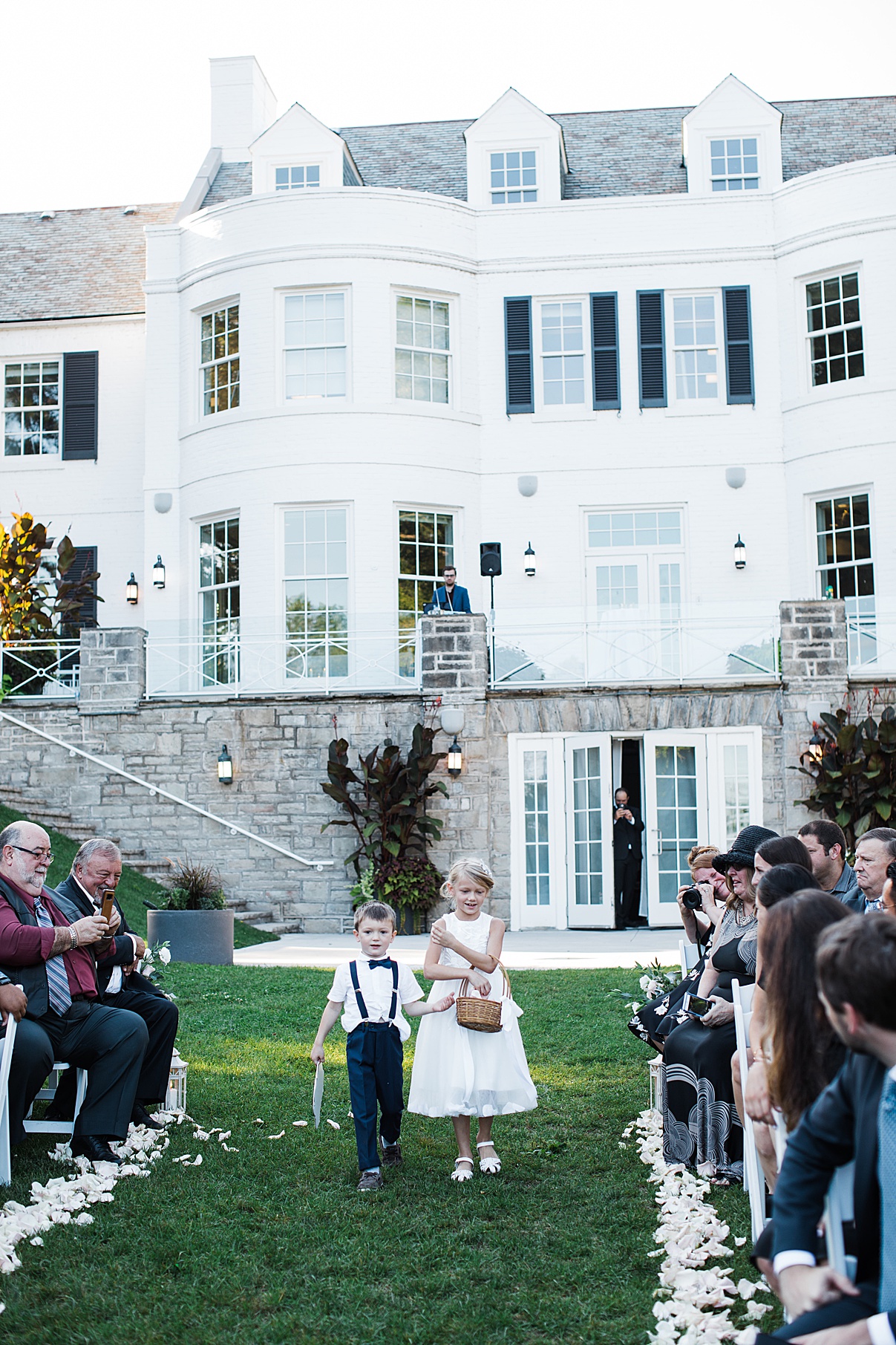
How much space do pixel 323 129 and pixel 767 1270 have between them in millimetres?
19017

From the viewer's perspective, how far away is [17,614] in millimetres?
18000

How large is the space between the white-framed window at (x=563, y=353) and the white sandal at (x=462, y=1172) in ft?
47.9

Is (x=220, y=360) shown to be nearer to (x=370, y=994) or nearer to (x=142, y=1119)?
(x=142, y=1119)

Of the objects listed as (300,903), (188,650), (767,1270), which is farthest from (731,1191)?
(188,650)

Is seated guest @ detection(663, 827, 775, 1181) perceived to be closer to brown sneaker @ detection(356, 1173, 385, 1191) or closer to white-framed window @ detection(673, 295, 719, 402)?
brown sneaker @ detection(356, 1173, 385, 1191)

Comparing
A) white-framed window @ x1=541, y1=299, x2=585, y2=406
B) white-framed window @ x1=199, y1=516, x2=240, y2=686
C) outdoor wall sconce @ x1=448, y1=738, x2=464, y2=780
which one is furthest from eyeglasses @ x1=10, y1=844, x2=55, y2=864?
white-framed window @ x1=541, y1=299, x2=585, y2=406

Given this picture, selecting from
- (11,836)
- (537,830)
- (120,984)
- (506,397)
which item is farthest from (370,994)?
(506,397)

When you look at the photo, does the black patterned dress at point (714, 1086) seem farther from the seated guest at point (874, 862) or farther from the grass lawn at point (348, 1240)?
the seated guest at point (874, 862)

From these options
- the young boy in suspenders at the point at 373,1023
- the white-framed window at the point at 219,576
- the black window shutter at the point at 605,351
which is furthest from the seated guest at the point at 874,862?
the black window shutter at the point at 605,351

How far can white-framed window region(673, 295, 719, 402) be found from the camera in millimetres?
18750

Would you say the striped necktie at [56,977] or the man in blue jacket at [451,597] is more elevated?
the man in blue jacket at [451,597]

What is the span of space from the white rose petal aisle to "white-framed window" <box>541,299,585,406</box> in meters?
14.7

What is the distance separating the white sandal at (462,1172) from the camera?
17.8ft

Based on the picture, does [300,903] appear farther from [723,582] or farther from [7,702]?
[723,582]
